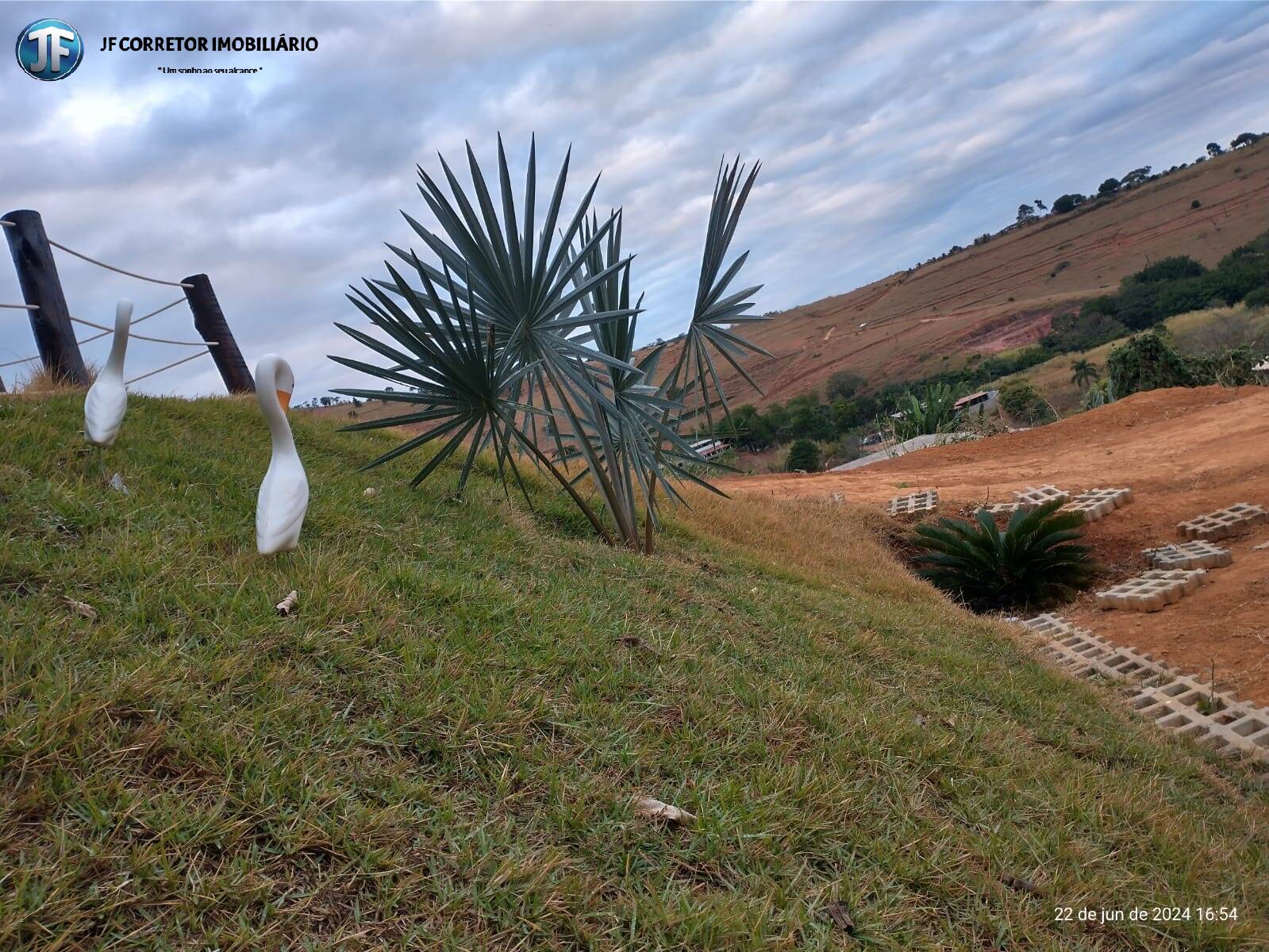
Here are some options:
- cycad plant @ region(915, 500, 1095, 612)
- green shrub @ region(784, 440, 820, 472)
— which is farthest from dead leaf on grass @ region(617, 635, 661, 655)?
green shrub @ region(784, 440, 820, 472)

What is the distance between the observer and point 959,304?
214 ft

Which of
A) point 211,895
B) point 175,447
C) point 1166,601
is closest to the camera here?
point 211,895

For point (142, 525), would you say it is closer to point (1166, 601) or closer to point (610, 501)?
point (610, 501)

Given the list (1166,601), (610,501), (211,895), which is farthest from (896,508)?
(211,895)

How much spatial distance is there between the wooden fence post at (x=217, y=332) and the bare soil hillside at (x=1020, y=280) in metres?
36.3

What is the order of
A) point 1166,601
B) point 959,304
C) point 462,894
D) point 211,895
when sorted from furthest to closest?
point 959,304, point 1166,601, point 462,894, point 211,895

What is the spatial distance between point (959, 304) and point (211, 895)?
70.2m

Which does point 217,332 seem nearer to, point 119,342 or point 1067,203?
point 119,342

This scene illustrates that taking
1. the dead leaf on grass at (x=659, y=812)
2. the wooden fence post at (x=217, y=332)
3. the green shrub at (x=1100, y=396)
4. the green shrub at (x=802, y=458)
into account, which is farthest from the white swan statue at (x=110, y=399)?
the green shrub at (x=802, y=458)

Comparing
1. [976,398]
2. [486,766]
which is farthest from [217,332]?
[976,398]

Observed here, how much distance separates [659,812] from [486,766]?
1.64ft

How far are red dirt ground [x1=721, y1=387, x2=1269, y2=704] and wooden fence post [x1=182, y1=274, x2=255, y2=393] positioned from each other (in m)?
7.13

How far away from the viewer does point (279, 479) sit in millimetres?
3057

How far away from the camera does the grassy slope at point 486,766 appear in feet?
5.87
